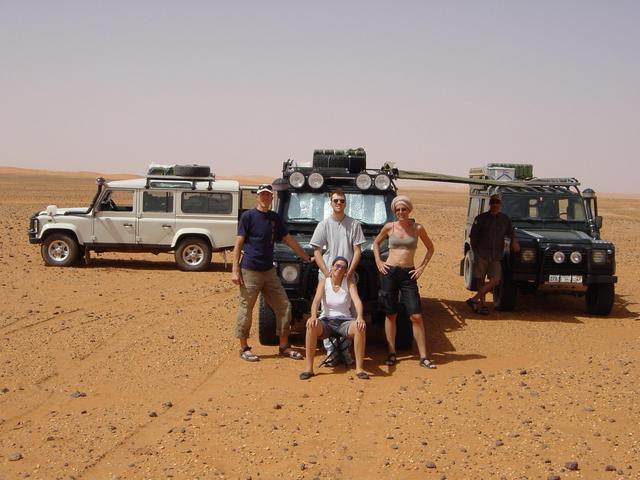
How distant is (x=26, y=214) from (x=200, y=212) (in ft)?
59.8

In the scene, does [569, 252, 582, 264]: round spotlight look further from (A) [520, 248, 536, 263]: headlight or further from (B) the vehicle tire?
(B) the vehicle tire

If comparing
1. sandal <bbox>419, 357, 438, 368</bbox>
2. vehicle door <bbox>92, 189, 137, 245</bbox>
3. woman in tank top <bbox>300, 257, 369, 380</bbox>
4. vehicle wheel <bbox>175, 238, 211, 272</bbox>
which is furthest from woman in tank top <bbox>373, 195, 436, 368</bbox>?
vehicle door <bbox>92, 189, 137, 245</bbox>

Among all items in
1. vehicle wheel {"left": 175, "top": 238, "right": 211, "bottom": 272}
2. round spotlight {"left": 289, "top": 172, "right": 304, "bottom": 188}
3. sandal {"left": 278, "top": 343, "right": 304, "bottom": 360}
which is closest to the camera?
sandal {"left": 278, "top": 343, "right": 304, "bottom": 360}

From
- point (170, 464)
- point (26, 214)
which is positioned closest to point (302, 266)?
point (170, 464)

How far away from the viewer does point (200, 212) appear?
1588 cm

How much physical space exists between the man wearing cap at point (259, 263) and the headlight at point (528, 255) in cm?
427

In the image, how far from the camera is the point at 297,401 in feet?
22.5

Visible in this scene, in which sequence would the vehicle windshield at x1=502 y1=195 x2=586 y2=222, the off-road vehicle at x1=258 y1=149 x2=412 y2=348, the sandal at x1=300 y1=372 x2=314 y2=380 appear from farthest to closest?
the vehicle windshield at x1=502 y1=195 x2=586 y2=222 → the off-road vehicle at x1=258 y1=149 x2=412 y2=348 → the sandal at x1=300 y1=372 x2=314 y2=380

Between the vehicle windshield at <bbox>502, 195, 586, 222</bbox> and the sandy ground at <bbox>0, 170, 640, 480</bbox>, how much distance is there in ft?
5.57

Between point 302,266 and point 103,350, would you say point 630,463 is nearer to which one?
point 302,266

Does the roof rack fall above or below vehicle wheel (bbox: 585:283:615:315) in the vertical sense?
above

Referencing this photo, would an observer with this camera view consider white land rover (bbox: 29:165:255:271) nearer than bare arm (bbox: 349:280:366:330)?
No

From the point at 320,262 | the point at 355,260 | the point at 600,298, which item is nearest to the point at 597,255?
the point at 600,298

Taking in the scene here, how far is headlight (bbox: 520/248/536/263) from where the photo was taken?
11289 mm
